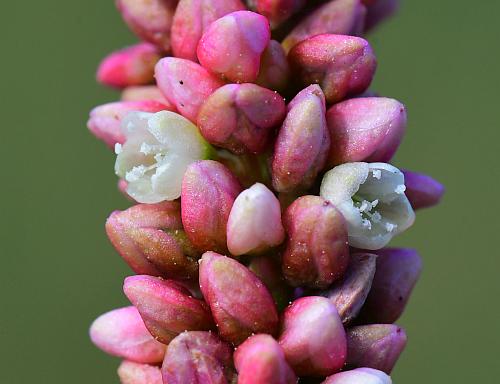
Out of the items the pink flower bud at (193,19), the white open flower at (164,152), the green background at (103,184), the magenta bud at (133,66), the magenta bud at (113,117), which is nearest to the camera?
the white open flower at (164,152)

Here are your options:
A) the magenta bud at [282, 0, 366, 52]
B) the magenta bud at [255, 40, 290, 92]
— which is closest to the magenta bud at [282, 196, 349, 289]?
the magenta bud at [255, 40, 290, 92]

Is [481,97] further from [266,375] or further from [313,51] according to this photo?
[266,375]

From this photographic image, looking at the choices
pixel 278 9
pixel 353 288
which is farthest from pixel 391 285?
pixel 278 9

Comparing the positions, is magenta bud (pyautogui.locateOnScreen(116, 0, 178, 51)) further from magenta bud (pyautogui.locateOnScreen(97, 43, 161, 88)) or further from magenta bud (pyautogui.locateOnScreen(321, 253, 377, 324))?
magenta bud (pyautogui.locateOnScreen(321, 253, 377, 324))

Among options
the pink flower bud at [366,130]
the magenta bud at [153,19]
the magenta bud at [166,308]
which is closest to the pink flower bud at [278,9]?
the magenta bud at [153,19]

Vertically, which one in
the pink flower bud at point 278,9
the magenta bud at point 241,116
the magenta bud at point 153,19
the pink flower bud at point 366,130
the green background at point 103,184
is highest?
the magenta bud at point 153,19

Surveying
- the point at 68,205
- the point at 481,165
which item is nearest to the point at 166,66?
the point at 68,205

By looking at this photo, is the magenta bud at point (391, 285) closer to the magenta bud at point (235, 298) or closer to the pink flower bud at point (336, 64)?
the magenta bud at point (235, 298)
